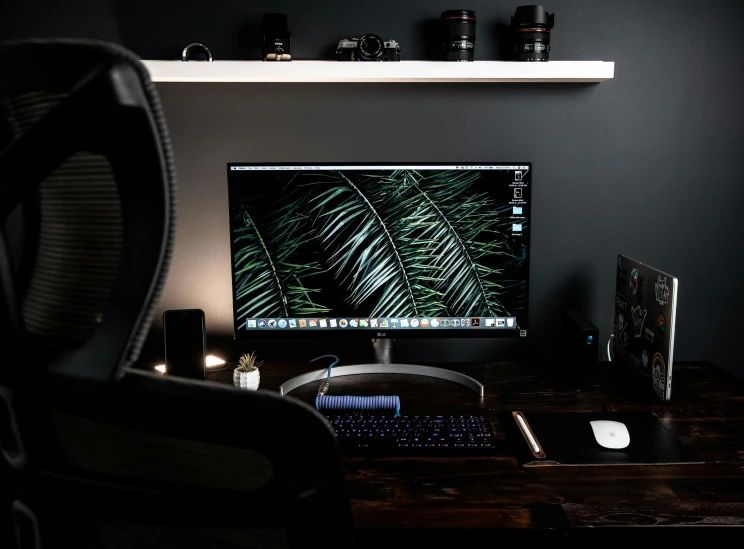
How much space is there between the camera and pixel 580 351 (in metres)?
1.67

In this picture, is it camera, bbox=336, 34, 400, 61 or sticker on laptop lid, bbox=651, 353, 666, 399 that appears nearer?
sticker on laptop lid, bbox=651, 353, 666, 399

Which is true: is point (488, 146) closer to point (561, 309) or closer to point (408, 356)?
point (561, 309)

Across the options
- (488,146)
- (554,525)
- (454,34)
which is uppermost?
(454,34)

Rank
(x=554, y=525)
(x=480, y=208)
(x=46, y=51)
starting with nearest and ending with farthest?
(x=46, y=51) → (x=554, y=525) → (x=480, y=208)

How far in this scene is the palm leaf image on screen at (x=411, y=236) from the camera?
163 cm

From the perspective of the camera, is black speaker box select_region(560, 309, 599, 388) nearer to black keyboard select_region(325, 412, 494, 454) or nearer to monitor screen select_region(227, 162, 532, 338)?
monitor screen select_region(227, 162, 532, 338)

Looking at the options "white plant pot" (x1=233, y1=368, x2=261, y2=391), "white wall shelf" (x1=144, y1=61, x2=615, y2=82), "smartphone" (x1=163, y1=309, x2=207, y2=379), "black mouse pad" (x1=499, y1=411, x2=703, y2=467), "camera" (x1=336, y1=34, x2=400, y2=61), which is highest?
"camera" (x1=336, y1=34, x2=400, y2=61)

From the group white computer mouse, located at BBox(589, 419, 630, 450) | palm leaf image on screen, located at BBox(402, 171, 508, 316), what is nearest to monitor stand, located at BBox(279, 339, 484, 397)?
palm leaf image on screen, located at BBox(402, 171, 508, 316)

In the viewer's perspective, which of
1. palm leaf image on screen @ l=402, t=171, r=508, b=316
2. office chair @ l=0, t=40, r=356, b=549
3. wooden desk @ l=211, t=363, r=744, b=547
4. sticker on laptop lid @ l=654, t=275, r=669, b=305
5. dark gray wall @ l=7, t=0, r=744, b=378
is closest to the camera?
office chair @ l=0, t=40, r=356, b=549

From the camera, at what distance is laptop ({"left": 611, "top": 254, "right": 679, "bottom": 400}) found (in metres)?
1.53

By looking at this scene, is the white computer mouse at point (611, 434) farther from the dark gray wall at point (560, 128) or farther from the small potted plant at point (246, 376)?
the small potted plant at point (246, 376)

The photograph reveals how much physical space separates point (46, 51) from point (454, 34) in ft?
4.47

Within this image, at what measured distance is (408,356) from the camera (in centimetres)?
197

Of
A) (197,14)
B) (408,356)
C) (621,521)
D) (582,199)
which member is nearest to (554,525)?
(621,521)
